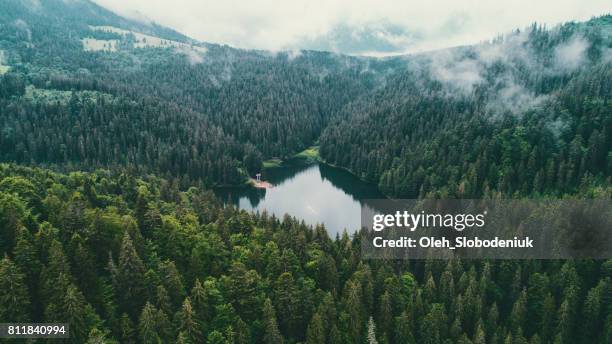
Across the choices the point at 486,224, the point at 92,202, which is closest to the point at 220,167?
the point at 92,202

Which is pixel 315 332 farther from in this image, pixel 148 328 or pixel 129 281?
pixel 129 281

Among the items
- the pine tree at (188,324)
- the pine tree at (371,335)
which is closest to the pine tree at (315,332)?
the pine tree at (371,335)

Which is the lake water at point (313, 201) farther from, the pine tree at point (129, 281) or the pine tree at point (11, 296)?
the pine tree at point (11, 296)

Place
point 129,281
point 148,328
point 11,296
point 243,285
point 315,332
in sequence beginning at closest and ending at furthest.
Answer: point 11,296 < point 148,328 < point 129,281 < point 315,332 < point 243,285

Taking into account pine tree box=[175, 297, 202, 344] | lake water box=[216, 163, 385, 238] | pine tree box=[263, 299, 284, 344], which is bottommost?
lake water box=[216, 163, 385, 238]

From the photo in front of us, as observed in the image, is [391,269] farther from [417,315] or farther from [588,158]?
[588,158]

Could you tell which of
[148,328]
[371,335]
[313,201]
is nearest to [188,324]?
[148,328]

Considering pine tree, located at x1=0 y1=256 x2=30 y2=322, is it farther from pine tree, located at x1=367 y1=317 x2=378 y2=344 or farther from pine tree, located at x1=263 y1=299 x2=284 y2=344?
pine tree, located at x1=367 y1=317 x2=378 y2=344

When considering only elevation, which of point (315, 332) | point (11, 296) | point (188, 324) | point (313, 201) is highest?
point (11, 296)

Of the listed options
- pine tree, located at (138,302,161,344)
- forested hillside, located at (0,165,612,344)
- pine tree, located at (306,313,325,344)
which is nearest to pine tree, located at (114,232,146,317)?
forested hillside, located at (0,165,612,344)
